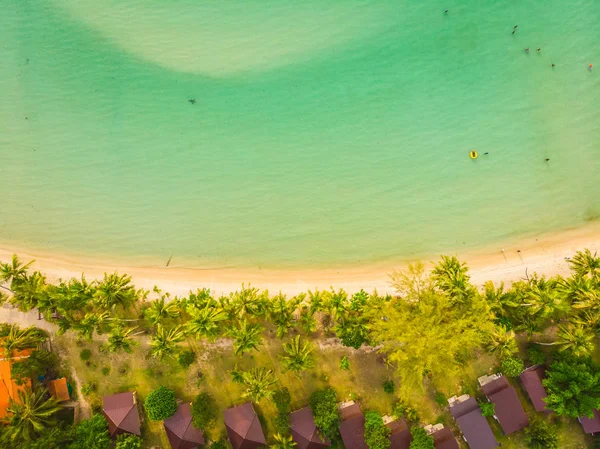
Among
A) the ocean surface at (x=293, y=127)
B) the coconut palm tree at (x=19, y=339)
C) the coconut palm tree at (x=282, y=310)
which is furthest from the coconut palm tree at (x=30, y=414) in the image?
the coconut palm tree at (x=282, y=310)

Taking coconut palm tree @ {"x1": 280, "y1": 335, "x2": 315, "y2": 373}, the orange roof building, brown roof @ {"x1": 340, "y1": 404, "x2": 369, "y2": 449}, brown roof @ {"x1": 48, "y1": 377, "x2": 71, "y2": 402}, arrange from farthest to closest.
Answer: brown roof @ {"x1": 48, "y1": 377, "x2": 71, "y2": 402}
brown roof @ {"x1": 340, "y1": 404, "x2": 369, "y2": 449}
the orange roof building
coconut palm tree @ {"x1": 280, "y1": 335, "x2": 315, "y2": 373}

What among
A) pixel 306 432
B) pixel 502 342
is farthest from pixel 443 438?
pixel 306 432

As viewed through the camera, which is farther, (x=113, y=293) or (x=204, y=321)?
(x=113, y=293)

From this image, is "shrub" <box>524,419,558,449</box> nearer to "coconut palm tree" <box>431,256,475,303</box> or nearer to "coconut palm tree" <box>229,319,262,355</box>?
"coconut palm tree" <box>431,256,475,303</box>

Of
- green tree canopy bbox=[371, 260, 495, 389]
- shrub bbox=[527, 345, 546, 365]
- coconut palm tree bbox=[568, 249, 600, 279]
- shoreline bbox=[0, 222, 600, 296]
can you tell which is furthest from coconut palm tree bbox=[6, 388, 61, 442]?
coconut palm tree bbox=[568, 249, 600, 279]

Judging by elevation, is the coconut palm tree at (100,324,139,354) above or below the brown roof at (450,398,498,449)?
above

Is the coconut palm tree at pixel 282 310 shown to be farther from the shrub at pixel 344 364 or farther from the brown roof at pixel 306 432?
the brown roof at pixel 306 432

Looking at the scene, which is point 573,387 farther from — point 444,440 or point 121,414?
point 121,414

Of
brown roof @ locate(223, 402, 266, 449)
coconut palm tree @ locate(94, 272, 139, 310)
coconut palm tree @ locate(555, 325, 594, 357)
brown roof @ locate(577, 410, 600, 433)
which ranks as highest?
coconut palm tree @ locate(94, 272, 139, 310)
